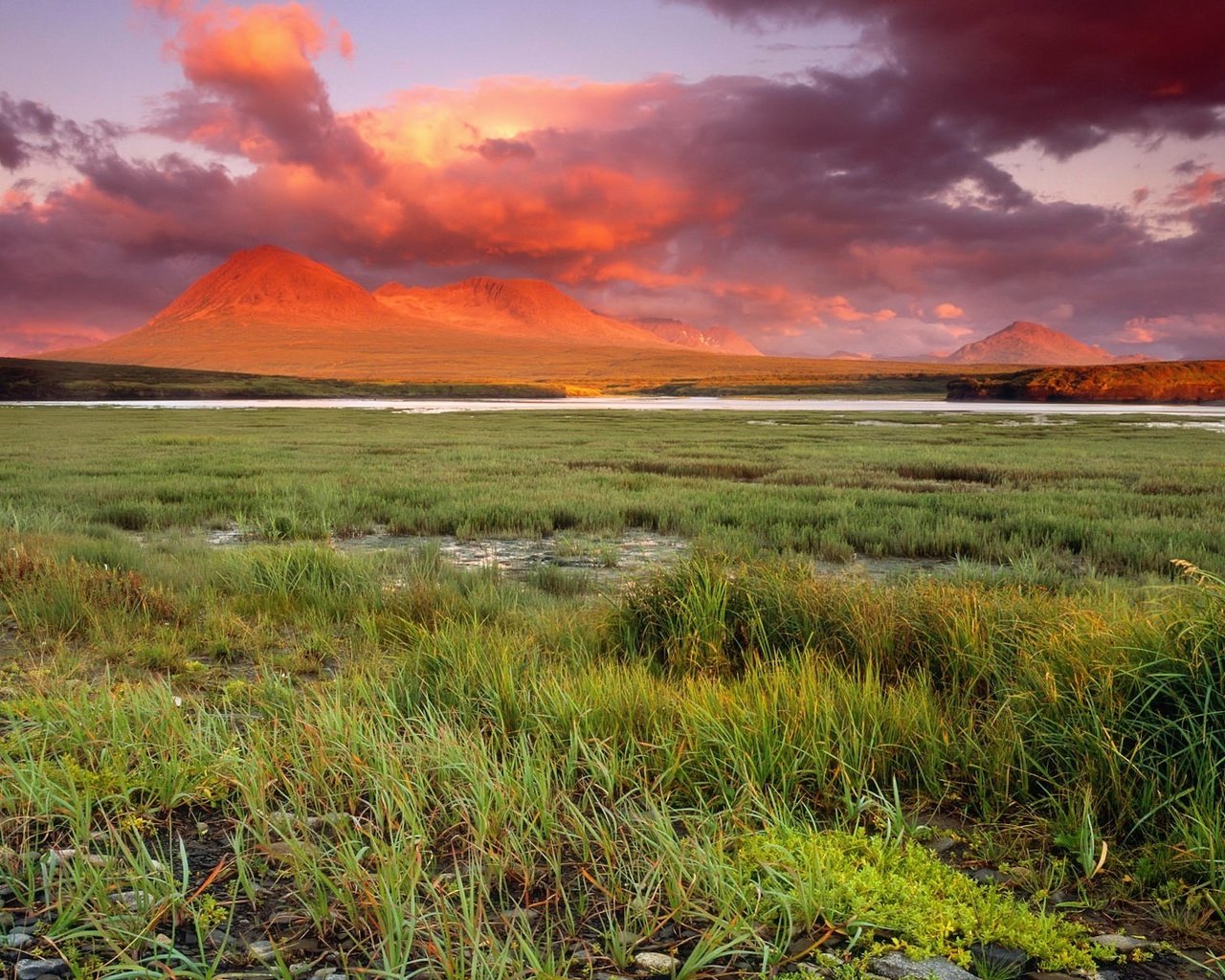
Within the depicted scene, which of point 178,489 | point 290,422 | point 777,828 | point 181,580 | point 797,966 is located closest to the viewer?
point 797,966

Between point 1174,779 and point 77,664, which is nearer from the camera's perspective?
point 1174,779

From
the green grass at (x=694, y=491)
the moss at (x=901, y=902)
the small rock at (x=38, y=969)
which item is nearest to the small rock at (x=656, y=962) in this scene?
the moss at (x=901, y=902)

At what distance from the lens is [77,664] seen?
528 centimetres

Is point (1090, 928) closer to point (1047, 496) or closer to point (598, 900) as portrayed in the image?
point (598, 900)

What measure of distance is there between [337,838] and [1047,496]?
16.0m

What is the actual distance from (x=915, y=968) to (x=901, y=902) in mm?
282

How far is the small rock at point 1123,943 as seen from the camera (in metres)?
2.56

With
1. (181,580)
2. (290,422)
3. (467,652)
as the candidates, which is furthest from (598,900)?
(290,422)

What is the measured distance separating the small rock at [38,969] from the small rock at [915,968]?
2.53m

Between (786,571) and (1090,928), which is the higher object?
(786,571)

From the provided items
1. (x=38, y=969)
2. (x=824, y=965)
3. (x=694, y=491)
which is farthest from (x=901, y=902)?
(x=694, y=491)

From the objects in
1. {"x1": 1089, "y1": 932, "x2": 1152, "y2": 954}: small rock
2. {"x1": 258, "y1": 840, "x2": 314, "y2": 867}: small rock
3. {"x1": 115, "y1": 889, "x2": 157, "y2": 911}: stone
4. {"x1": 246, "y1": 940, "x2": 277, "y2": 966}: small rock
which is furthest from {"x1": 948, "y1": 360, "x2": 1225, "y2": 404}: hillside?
{"x1": 115, "y1": 889, "x2": 157, "y2": 911}: stone

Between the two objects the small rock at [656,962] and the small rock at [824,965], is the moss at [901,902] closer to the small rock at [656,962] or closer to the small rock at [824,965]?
the small rock at [824,965]

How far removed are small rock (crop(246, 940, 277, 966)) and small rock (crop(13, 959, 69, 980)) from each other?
0.54 meters
